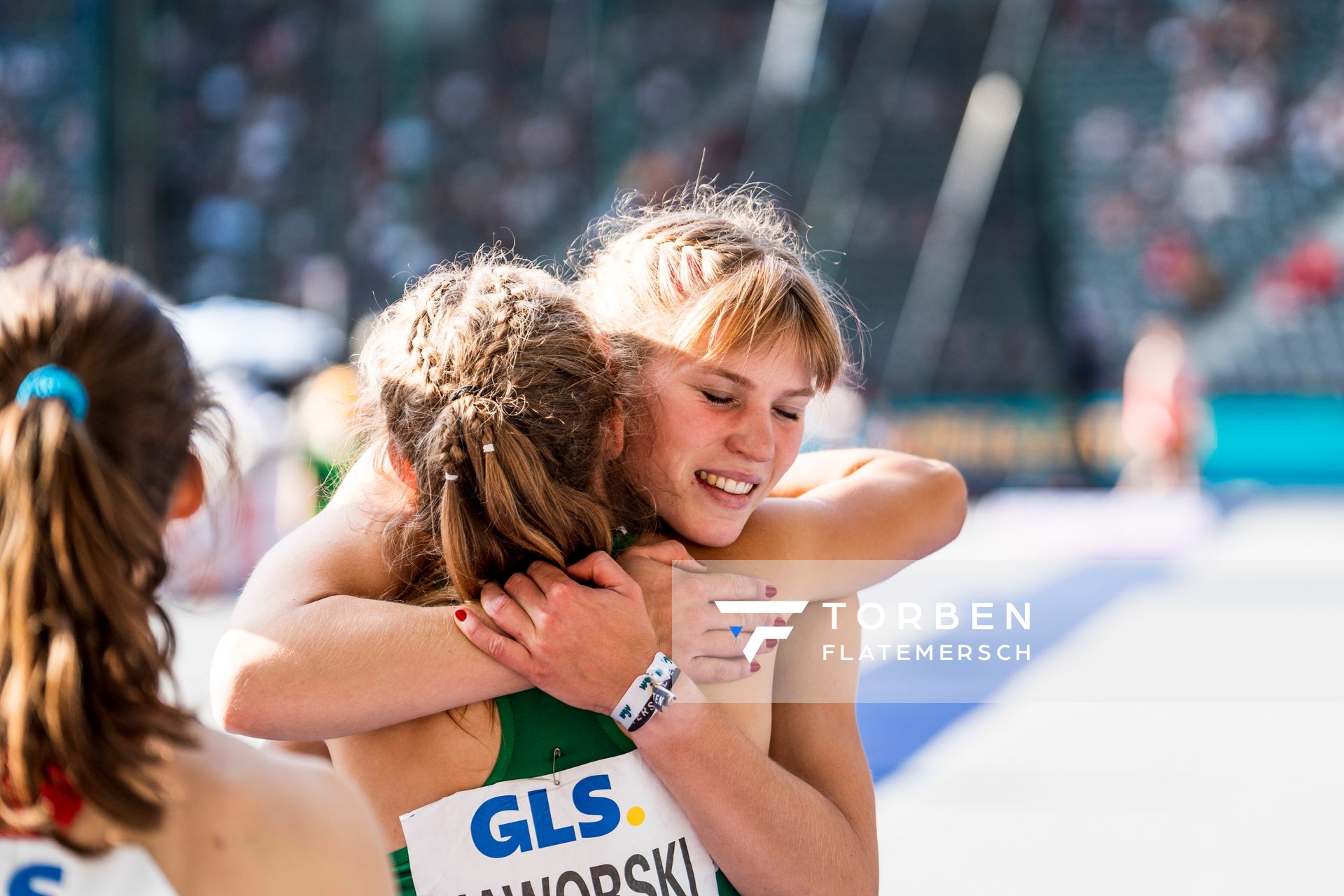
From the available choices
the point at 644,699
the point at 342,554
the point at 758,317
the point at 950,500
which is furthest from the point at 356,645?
the point at 950,500

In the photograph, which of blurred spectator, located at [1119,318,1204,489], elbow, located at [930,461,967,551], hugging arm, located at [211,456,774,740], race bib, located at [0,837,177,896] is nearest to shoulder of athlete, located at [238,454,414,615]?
hugging arm, located at [211,456,774,740]

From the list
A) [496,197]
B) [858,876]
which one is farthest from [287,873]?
[496,197]

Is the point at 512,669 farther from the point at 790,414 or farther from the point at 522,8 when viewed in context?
the point at 522,8

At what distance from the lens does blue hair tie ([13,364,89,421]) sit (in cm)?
81

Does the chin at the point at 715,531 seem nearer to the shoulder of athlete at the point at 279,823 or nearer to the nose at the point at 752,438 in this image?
the nose at the point at 752,438

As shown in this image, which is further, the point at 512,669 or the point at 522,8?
the point at 522,8

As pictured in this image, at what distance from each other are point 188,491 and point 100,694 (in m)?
0.17

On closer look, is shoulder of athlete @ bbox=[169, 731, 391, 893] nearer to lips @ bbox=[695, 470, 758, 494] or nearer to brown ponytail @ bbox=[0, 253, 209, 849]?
brown ponytail @ bbox=[0, 253, 209, 849]

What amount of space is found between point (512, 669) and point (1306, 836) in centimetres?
257

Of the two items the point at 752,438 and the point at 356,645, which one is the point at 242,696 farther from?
the point at 752,438

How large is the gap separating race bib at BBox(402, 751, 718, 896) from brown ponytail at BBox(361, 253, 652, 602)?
20cm

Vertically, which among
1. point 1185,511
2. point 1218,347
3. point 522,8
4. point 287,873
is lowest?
point 287,873

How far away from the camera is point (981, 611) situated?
4844 mm

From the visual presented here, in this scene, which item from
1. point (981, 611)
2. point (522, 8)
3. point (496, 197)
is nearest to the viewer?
point (981, 611)
